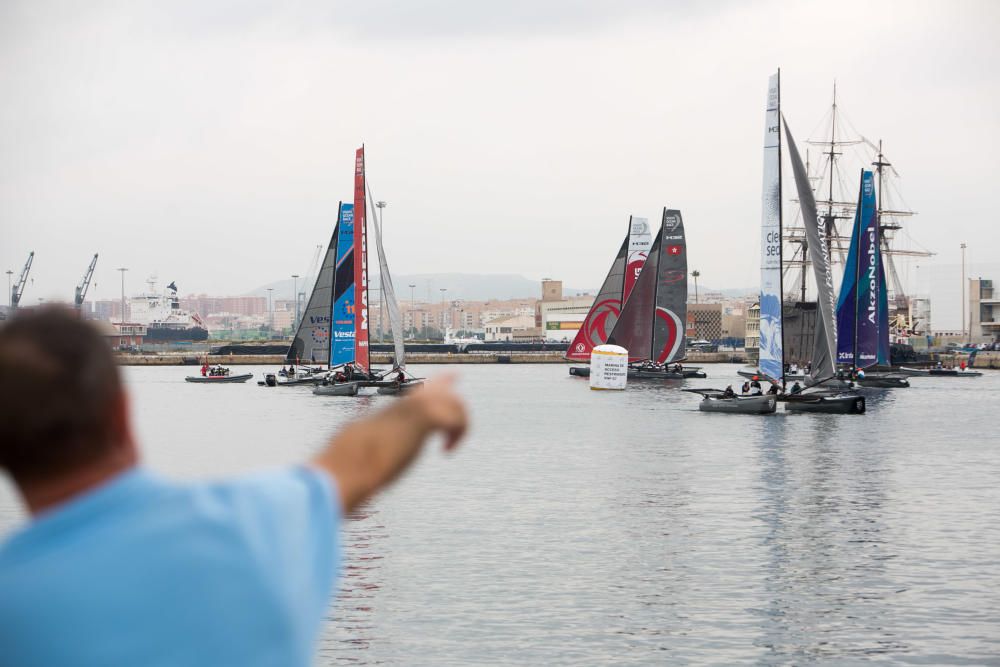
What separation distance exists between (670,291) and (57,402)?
9906cm

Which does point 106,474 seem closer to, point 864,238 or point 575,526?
point 575,526

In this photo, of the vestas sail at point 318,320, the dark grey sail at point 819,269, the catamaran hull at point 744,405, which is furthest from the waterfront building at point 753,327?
the dark grey sail at point 819,269

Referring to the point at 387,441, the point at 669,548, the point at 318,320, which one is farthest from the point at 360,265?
the point at 387,441

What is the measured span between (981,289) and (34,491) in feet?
618

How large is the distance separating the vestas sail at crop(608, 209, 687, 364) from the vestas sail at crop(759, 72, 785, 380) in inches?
1539

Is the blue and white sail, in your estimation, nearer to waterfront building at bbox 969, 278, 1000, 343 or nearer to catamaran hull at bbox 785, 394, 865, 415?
catamaran hull at bbox 785, 394, 865, 415

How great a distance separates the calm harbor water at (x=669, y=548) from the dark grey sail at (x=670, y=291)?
141ft

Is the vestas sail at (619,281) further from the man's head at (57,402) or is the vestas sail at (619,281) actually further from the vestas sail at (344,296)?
the man's head at (57,402)

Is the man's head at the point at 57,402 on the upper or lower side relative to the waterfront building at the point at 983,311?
lower

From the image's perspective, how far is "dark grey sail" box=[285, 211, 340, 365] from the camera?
86.1 meters

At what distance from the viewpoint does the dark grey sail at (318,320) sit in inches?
3390

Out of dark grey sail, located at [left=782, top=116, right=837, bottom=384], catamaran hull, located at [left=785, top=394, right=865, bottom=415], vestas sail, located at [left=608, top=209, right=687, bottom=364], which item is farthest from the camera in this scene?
vestas sail, located at [left=608, top=209, right=687, bottom=364]

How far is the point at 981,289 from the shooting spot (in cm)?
17800

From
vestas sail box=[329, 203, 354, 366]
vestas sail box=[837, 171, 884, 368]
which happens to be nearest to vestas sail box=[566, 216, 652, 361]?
vestas sail box=[837, 171, 884, 368]
